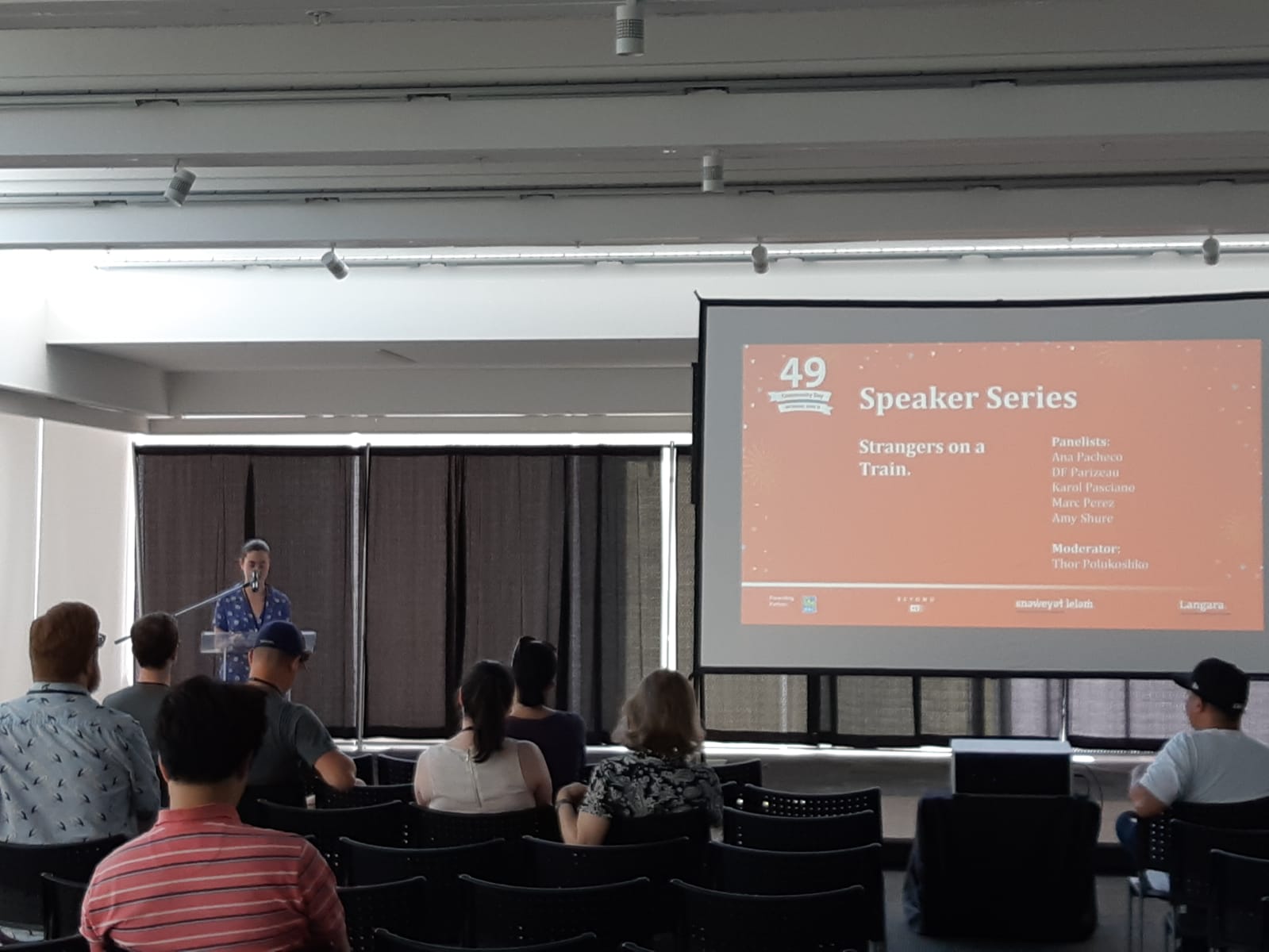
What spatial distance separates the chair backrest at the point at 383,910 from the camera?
3070 mm


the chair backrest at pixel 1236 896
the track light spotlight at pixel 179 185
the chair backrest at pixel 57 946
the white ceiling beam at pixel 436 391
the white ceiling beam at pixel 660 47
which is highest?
the white ceiling beam at pixel 660 47

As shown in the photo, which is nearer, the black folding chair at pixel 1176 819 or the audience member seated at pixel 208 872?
the audience member seated at pixel 208 872

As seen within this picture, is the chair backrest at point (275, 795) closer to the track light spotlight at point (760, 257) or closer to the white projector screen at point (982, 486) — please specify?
the white projector screen at point (982, 486)

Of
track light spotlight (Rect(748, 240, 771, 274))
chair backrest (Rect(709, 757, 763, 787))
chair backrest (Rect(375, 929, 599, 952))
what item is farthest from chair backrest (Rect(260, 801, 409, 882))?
track light spotlight (Rect(748, 240, 771, 274))

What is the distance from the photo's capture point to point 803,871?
12.2 ft

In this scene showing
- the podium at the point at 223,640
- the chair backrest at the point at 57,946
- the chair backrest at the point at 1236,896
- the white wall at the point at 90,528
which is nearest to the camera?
the chair backrest at the point at 57,946

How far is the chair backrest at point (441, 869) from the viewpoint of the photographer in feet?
11.7

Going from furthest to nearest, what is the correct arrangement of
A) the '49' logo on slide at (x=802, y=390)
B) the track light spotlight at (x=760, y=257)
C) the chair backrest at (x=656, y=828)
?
1. the track light spotlight at (x=760, y=257)
2. the '49' logo on slide at (x=802, y=390)
3. the chair backrest at (x=656, y=828)

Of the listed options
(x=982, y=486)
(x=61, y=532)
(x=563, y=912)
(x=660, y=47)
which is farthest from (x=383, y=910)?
(x=61, y=532)

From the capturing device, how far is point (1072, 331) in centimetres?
630

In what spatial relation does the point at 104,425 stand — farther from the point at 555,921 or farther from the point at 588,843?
the point at 555,921

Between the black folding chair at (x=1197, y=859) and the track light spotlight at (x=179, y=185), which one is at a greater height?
the track light spotlight at (x=179, y=185)

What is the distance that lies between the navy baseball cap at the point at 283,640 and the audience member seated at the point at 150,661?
18.6 inches

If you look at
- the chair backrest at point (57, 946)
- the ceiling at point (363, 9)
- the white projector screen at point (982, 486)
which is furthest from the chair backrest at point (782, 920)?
the white projector screen at point (982, 486)
